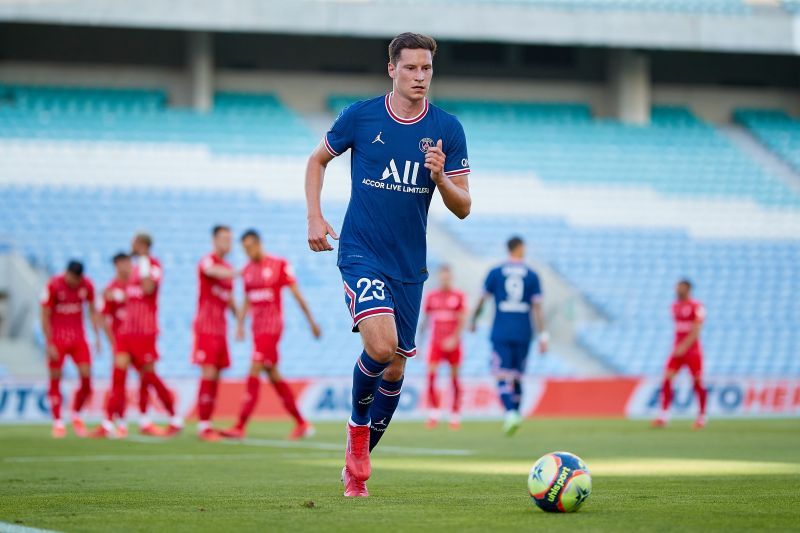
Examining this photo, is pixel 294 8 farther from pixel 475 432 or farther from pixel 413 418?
pixel 475 432

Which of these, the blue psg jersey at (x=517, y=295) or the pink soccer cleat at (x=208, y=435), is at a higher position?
the blue psg jersey at (x=517, y=295)

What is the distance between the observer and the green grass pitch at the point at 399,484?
20.6 ft

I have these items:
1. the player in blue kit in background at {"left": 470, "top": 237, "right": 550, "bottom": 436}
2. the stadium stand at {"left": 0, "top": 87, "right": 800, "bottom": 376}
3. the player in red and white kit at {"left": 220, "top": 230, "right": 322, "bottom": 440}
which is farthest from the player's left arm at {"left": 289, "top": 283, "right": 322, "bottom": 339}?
the stadium stand at {"left": 0, "top": 87, "right": 800, "bottom": 376}

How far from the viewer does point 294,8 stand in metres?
31.5

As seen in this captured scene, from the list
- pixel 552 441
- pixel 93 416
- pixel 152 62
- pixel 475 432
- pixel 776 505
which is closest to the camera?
pixel 776 505

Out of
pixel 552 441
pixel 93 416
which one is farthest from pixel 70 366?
pixel 552 441

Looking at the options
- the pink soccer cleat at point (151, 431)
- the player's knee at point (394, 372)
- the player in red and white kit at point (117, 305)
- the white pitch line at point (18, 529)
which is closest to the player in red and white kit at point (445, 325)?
the pink soccer cleat at point (151, 431)

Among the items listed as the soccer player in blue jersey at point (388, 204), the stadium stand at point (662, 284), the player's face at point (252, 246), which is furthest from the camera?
the stadium stand at point (662, 284)

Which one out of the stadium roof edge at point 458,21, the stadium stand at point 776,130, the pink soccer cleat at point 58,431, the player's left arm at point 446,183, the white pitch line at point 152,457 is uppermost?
the stadium roof edge at point 458,21

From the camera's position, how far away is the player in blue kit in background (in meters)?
17.0

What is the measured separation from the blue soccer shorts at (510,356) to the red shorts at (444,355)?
128 inches

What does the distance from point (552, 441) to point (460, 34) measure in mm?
18803

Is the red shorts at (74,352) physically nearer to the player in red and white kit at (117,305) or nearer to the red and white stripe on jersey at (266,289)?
the player in red and white kit at (117,305)

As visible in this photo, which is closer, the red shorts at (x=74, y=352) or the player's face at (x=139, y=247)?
the player's face at (x=139, y=247)
